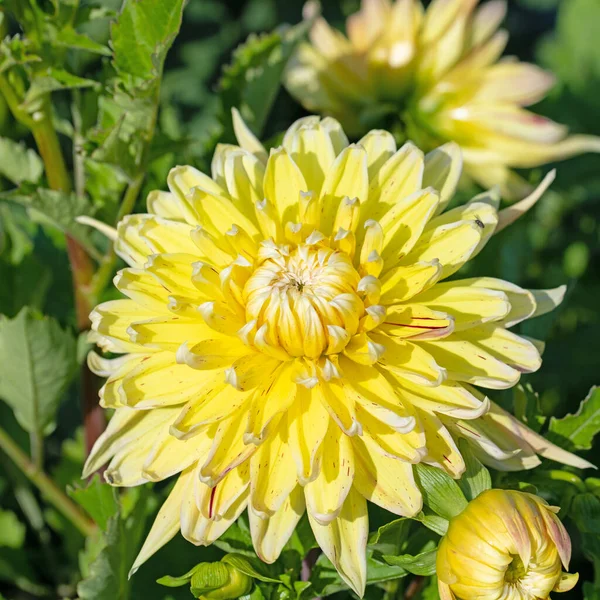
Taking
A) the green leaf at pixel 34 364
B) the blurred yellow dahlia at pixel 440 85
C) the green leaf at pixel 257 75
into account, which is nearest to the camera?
the green leaf at pixel 34 364

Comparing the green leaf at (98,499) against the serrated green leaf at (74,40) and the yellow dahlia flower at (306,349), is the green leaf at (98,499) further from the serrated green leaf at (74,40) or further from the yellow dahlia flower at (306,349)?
the serrated green leaf at (74,40)

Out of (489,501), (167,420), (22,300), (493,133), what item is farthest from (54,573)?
(493,133)

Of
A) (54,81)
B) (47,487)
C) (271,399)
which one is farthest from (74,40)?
(47,487)

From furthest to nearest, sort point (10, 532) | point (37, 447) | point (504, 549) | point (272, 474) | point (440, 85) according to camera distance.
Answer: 1. point (440, 85)
2. point (10, 532)
3. point (37, 447)
4. point (272, 474)
5. point (504, 549)

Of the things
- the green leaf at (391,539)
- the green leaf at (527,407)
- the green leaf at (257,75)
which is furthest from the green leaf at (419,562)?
the green leaf at (257,75)

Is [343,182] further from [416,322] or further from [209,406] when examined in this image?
[209,406]

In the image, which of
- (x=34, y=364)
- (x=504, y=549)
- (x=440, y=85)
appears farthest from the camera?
(x=440, y=85)

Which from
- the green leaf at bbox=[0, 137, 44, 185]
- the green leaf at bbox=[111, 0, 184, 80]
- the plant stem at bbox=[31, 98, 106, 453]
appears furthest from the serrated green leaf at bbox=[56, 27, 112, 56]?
the green leaf at bbox=[0, 137, 44, 185]
